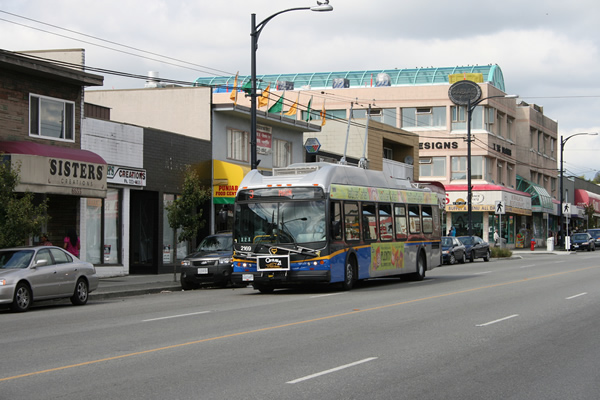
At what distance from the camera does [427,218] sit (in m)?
27.8

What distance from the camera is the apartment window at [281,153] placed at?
128 ft

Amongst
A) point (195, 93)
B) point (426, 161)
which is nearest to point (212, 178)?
point (195, 93)

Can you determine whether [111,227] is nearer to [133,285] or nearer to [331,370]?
[133,285]

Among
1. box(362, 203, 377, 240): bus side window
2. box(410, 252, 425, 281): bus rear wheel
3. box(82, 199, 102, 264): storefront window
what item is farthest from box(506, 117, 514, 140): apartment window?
box(362, 203, 377, 240): bus side window

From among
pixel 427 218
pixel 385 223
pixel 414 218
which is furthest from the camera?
pixel 427 218

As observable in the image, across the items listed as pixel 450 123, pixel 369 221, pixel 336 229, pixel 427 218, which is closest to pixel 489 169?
pixel 450 123

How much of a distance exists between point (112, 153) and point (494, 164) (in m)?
46.8

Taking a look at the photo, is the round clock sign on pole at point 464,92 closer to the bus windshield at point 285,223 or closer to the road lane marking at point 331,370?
the bus windshield at point 285,223

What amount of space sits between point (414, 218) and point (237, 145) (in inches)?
466

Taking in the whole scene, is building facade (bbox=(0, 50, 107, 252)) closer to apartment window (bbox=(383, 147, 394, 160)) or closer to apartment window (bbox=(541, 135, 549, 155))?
apartment window (bbox=(383, 147, 394, 160))

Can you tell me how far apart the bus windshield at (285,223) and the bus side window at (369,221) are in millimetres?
2733

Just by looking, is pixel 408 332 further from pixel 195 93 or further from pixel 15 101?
pixel 195 93

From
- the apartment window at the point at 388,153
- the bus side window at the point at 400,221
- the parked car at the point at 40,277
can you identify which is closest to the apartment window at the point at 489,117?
the apartment window at the point at 388,153

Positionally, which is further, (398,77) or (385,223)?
(398,77)
